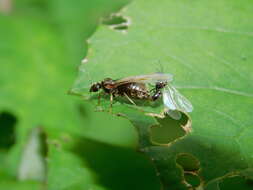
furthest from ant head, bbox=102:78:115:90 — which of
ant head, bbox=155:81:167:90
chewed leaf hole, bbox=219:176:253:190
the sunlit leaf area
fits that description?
chewed leaf hole, bbox=219:176:253:190

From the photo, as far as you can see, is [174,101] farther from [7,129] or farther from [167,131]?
[7,129]

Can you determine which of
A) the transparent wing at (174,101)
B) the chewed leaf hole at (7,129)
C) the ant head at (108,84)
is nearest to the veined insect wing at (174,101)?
the transparent wing at (174,101)

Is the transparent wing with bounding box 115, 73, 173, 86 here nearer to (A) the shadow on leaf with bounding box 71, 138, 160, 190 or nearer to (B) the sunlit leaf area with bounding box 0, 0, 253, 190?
(B) the sunlit leaf area with bounding box 0, 0, 253, 190

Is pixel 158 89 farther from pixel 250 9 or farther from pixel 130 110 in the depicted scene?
pixel 250 9

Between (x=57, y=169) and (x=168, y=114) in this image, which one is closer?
(x=168, y=114)

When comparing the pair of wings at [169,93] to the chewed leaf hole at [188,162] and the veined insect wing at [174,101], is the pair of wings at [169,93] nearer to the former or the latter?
the veined insect wing at [174,101]

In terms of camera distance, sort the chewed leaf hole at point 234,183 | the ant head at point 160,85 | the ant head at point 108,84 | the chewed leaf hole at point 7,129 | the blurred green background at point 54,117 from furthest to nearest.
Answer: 1. the chewed leaf hole at point 7,129
2. the blurred green background at point 54,117
3. the ant head at point 108,84
4. the ant head at point 160,85
5. the chewed leaf hole at point 234,183

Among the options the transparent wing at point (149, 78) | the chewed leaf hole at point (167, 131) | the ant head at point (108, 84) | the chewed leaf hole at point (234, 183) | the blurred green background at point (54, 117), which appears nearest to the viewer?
the chewed leaf hole at point (234, 183)

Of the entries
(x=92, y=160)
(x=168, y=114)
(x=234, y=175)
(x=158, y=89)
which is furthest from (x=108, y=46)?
(x=234, y=175)

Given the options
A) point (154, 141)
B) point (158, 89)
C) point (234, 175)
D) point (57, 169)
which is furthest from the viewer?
point (57, 169)
